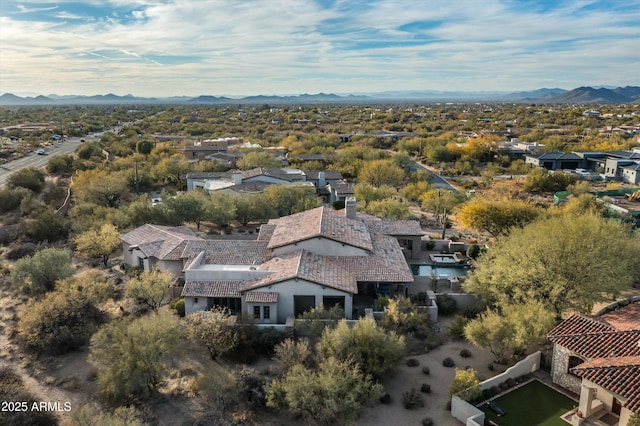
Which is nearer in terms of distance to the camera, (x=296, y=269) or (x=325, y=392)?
(x=325, y=392)

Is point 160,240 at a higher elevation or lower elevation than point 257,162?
lower

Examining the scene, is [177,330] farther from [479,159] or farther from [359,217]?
[479,159]

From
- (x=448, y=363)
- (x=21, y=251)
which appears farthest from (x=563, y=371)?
(x=21, y=251)

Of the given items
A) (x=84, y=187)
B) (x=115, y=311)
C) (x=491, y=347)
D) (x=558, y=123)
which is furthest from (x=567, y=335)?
(x=558, y=123)

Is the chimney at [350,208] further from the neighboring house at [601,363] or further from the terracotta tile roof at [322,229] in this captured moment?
the neighboring house at [601,363]

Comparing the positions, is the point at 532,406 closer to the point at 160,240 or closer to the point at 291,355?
the point at 291,355

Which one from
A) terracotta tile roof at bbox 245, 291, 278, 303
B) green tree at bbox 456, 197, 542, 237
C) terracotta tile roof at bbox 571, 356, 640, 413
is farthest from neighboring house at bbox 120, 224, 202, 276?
terracotta tile roof at bbox 571, 356, 640, 413
